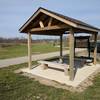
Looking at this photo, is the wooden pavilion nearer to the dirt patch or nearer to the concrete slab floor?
the concrete slab floor

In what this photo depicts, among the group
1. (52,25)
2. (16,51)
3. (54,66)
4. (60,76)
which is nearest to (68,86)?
(60,76)

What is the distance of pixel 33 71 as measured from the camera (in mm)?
8773

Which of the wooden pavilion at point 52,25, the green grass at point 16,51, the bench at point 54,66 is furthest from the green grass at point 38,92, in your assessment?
the green grass at point 16,51

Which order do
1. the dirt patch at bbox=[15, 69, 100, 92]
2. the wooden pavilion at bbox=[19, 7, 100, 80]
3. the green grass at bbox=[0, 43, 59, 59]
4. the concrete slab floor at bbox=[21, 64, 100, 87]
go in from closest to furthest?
the dirt patch at bbox=[15, 69, 100, 92] < the concrete slab floor at bbox=[21, 64, 100, 87] < the wooden pavilion at bbox=[19, 7, 100, 80] < the green grass at bbox=[0, 43, 59, 59]

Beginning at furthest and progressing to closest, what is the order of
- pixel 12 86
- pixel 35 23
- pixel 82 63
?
pixel 82 63 → pixel 35 23 → pixel 12 86

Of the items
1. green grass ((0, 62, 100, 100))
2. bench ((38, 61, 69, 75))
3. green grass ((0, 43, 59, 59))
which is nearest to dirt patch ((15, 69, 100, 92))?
green grass ((0, 62, 100, 100))

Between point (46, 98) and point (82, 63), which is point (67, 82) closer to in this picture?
point (46, 98)

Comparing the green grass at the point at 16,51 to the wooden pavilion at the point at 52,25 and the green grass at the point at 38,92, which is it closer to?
the wooden pavilion at the point at 52,25

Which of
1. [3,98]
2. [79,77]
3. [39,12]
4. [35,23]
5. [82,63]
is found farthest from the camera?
[82,63]

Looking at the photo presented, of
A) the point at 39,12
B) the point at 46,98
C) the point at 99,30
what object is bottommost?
the point at 46,98

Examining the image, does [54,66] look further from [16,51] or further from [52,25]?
[16,51]

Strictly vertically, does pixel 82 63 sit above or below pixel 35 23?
below

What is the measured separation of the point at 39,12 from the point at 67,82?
3752 millimetres

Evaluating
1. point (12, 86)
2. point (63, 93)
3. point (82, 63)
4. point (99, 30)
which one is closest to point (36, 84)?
point (12, 86)
